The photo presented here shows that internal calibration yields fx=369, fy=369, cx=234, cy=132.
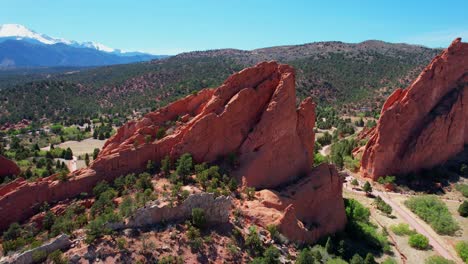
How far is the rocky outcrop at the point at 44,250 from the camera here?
2268 cm

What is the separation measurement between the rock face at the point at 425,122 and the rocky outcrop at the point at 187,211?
3652cm

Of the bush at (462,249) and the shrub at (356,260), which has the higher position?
the shrub at (356,260)

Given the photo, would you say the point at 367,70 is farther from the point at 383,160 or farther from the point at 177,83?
the point at 383,160

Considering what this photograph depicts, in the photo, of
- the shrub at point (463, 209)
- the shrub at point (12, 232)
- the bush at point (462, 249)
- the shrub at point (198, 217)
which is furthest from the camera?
the shrub at point (463, 209)

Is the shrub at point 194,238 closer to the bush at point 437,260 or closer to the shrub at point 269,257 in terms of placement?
the shrub at point 269,257

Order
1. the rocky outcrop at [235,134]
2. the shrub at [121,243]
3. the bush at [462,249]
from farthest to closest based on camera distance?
the bush at [462,249] < the rocky outcrop at [235,134] < the shrub at [121,243]

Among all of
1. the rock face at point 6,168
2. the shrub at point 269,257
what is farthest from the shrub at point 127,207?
the rock face at point 6,168

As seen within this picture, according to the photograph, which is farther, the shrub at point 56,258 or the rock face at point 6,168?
the rock face at point 6,168

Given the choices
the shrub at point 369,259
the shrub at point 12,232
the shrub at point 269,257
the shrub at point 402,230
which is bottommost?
the shrub at point 402,230

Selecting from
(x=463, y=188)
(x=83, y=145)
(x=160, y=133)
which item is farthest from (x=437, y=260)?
(x=83, y=145)

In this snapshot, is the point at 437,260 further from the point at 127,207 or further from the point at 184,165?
the point at 127,207

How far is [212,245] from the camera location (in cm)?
2772

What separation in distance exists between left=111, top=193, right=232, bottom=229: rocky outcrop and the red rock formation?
5.94m

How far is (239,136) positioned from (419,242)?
22153 mm
